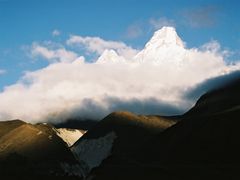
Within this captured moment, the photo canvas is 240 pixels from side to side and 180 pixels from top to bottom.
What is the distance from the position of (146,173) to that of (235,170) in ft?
92.6

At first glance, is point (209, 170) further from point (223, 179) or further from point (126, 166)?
point (126, 166)

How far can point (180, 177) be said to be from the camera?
157250 mm

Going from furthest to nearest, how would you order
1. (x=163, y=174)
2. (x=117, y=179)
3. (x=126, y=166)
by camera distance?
(x=126, y=166) < (x=117, y=179) < (x=163, y=174)

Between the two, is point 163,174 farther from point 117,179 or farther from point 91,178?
point 91,178

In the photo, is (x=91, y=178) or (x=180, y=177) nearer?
(x=180, y=177)

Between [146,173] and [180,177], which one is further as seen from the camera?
[146,173]

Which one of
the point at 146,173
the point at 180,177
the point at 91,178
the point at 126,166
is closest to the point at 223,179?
the point at 180,177

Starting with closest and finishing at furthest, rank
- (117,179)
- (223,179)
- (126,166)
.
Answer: (223,179) < (117,179) < (126,166)

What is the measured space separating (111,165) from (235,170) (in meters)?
52.5

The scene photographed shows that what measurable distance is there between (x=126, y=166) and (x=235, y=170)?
4299cm

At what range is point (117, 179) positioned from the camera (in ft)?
574

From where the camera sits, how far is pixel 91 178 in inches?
7741

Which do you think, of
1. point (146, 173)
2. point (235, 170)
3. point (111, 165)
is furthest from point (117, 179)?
point (235, 170)

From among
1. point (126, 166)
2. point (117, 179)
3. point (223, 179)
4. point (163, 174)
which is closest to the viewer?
point (223, 179)
